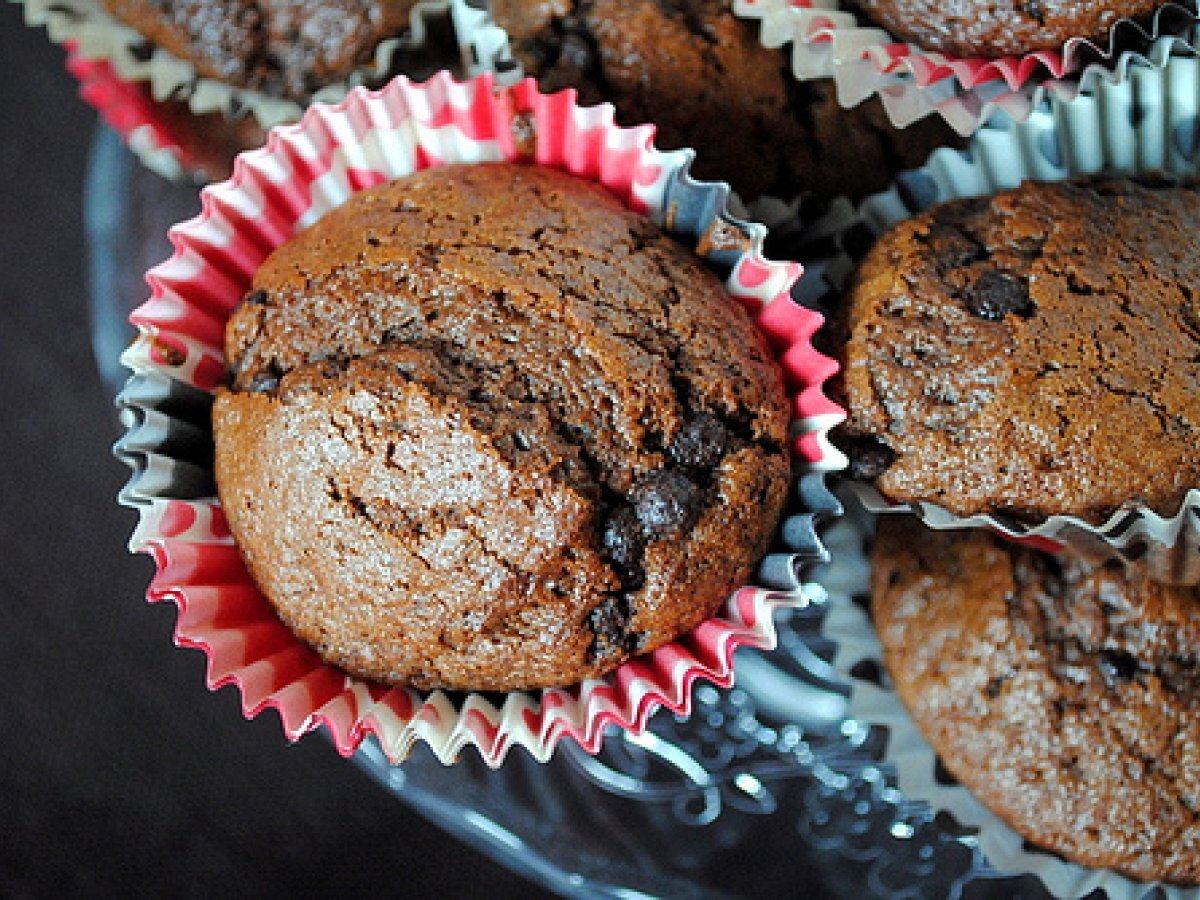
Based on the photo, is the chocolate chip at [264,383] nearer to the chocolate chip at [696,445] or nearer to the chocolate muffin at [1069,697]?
the chocolate chip at [696,445]

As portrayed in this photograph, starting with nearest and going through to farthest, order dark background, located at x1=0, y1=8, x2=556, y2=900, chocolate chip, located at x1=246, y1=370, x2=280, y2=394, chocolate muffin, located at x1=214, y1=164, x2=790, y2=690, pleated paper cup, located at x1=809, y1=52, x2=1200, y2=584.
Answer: chocolate muffin, located at x1=214, y1=164, x2=790, y2=690 → chocolate chip, located at x1=246, y1=370, x2=280, y2=394 → pleated paper cup, located at x1=809, y1=52, x2=1200, y2=584 → dark background, located at x1=0, y1=8, x2=556, y2=900

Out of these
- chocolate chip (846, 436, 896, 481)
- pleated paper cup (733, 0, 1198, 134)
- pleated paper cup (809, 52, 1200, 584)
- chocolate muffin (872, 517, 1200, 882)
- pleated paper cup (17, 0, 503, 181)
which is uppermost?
pleated paper cup (17, 0, 503, 181)

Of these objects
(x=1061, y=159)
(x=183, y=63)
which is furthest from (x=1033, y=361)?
(x=183, y=63)

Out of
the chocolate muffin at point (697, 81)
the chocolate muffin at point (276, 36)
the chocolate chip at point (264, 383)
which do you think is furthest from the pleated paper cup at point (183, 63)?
the chocolate chip at point (264, 383)

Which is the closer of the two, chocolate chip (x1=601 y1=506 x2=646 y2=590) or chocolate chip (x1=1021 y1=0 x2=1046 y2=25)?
chocolate chip (x1=601 y1=506 x2=646 y2=590)

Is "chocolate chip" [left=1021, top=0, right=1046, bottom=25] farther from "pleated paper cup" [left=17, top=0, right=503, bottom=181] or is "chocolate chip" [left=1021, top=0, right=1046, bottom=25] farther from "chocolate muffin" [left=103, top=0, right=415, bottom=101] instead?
"chocolate muffin" [left=103, top=0, right=415, bottom=101]

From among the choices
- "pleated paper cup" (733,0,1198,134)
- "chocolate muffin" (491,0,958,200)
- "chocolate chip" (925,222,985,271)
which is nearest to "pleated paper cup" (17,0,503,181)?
"chocolate muffin" (491,0,958,200)

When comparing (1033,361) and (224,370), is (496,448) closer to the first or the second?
(224,370)
